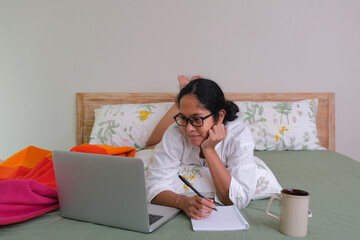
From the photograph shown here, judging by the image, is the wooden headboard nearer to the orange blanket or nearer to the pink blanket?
the orange blanket

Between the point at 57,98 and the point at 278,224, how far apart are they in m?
2.15

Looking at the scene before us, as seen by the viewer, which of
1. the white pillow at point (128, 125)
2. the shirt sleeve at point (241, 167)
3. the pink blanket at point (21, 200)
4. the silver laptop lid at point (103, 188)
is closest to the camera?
the silver laptop lid at point (103, 188)

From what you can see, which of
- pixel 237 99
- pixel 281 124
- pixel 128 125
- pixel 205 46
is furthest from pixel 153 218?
pixel 205 46

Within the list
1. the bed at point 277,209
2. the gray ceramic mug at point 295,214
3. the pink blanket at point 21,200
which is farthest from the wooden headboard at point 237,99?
the gray ceramic mug at point 295,214

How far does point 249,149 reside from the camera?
1.28 meters

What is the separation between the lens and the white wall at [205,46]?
8.31 ft

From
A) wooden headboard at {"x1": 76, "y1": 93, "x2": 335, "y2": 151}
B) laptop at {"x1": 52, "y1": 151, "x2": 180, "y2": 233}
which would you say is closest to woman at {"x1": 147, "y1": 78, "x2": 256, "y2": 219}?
laptop at {"x1": 52, "y1": 151, "x2": 180, "y2": 233}

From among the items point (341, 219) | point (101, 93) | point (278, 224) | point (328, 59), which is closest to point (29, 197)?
point (278, 224)

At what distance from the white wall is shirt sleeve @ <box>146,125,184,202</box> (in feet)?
4.08

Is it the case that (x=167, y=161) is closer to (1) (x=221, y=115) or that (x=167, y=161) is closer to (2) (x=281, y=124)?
(1) (x=221, y=115)

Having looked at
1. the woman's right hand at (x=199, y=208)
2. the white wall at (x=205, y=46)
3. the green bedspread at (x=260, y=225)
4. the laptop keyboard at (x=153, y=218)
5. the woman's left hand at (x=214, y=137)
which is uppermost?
the white wall at (x=205, y=46)

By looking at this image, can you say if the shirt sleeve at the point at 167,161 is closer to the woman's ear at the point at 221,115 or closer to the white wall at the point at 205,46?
the woman's ear at the point at 221,115

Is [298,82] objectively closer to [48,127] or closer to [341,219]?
[341,219]

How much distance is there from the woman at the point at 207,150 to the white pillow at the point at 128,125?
83 cm
